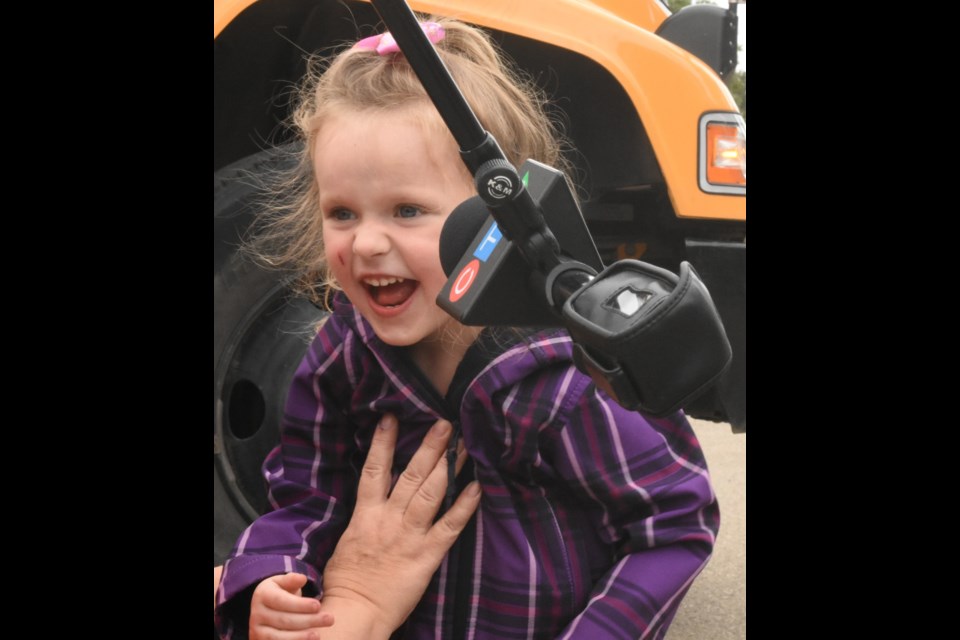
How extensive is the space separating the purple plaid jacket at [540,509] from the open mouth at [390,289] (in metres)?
0.11

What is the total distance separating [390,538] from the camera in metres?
1.15

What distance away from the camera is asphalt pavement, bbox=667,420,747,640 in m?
2.14

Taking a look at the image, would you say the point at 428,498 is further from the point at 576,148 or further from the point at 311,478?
the point at 576,148

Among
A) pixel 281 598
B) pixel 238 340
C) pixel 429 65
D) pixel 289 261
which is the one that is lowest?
pixel 281 598

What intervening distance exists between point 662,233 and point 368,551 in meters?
1.08

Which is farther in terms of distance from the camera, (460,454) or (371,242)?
(460,454)

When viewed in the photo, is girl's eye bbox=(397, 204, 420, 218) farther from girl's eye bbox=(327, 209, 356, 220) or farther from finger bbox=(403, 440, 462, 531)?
finger bbox=(403, 440, 462, 531)

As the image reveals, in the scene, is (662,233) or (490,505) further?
(662,233)

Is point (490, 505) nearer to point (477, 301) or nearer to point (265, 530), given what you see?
point (265, 530)

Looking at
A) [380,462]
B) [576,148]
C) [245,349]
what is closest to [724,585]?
[576,148]

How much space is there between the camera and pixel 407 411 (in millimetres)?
1164

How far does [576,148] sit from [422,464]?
90 cm

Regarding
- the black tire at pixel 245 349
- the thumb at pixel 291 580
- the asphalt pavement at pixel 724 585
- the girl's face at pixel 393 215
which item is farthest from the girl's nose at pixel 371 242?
the asphalt pavement at pixel 724 585
